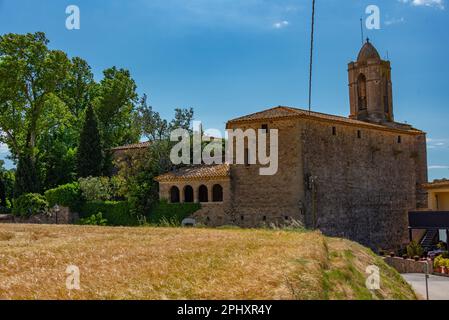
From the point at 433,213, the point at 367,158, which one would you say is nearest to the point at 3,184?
the point at 367,158

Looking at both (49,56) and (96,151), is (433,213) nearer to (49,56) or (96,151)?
(96,151)

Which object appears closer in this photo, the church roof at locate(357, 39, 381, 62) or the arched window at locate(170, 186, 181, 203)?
the arched window at locate(170, 186, 181, 203)

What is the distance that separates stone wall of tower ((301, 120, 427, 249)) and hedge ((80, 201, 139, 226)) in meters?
12.4

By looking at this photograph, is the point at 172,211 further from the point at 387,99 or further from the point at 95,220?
the point at 387,99

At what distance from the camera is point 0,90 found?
39062 millimetres

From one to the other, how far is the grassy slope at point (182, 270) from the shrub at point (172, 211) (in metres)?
17.0

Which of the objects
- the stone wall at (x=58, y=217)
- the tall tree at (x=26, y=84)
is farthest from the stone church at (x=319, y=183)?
the tall tree at (x=26, y=84)

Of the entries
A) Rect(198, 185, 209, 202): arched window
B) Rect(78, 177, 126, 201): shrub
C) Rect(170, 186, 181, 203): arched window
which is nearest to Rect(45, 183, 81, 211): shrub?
Rect(78, 177, 126, 201): shrub

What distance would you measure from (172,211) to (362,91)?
20676mm

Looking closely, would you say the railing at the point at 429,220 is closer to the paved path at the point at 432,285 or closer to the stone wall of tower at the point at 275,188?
the paved path at the point at 432,285

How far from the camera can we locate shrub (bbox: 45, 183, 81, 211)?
3638cm

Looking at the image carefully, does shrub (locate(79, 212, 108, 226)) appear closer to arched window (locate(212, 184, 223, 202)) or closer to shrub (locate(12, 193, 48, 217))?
shrub (locate(12, 193, 48, 217))

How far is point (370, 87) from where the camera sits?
42219mm

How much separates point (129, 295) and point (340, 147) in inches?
1048
